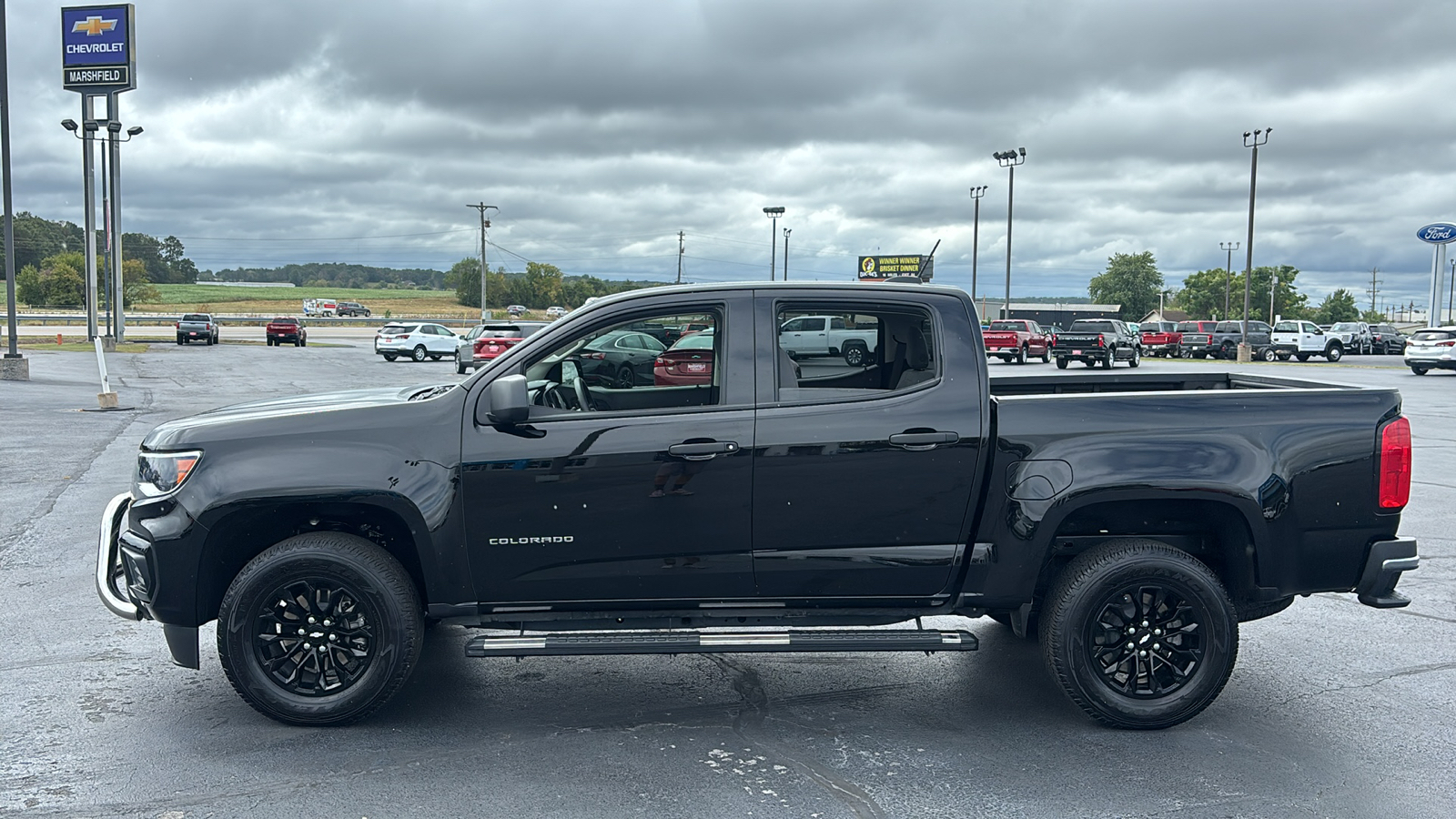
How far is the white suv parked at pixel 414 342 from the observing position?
41.7 m

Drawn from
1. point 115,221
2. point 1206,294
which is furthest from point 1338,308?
point 115,221

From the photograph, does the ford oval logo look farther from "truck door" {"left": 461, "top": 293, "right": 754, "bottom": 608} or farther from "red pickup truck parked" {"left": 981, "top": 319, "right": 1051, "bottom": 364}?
"truck door" {"left": 461, "top": 293, "right": 754, "bottom": 608}

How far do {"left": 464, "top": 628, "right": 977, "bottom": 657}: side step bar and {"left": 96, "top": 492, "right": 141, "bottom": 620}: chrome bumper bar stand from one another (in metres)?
1.56

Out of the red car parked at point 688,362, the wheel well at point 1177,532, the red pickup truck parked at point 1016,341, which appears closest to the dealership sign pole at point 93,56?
the red pickup truck parked at point 1016,341

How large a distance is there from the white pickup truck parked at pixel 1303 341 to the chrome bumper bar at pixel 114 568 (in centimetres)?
5231

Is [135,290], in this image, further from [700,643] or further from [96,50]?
[700,643]

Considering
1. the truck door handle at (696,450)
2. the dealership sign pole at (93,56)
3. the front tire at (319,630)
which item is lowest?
the front tire at (319,630)

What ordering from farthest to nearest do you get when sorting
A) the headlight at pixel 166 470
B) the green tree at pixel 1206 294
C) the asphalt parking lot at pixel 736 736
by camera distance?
the green tree at pixel 1206 294, the headlight at pixel 166 470, the asphalt parking lot at pixel 736 736

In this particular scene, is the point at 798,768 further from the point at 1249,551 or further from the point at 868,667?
the point at 1249,551

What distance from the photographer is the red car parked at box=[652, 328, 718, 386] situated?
4812 mm

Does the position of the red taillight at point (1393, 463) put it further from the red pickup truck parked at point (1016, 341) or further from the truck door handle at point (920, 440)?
the red pickup truck parked at point (1016, 341)

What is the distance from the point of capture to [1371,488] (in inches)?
186

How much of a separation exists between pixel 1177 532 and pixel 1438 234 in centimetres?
8551

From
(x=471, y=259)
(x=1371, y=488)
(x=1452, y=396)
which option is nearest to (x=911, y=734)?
(x=1371, y=488)
